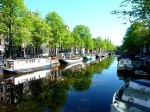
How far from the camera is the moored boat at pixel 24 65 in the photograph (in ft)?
135

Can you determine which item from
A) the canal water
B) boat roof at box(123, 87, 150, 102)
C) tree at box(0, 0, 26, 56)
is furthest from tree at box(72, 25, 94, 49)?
boat roof at box(123, 87, 150, 102)

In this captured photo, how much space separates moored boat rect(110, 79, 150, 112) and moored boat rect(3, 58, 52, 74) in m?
25.3

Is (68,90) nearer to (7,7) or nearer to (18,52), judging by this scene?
(7,7)

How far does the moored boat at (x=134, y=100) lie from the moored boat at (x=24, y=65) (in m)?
25.3

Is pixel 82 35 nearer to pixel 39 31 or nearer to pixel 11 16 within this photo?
pixel 39 31

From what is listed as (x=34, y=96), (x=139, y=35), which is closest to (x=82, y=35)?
(x=139, y=35)

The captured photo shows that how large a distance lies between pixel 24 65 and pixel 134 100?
31.7m

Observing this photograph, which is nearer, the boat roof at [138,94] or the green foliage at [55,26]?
the boat roof at [138,94]

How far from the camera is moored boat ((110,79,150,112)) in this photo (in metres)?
15.4

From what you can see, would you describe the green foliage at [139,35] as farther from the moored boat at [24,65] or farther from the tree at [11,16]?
the tree at [11,16]

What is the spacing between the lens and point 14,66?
4200 centimetres

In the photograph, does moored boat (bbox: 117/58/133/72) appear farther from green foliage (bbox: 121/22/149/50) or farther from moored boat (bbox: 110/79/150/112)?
moored boat (bbox: 110/79/150/112)

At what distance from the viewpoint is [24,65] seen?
45.4m

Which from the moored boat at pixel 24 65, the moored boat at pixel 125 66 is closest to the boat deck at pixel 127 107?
the moored boat at pixel 24 65
